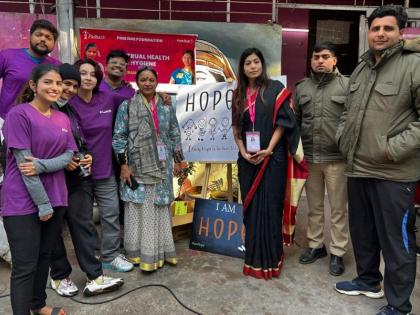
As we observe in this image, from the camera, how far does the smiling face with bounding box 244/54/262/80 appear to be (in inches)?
112

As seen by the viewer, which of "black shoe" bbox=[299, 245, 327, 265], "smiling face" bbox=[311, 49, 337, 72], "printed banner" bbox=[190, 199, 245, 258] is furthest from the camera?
"printed banner" bbox=[190, 199, 245, 258]

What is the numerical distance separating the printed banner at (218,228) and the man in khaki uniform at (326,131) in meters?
0.59

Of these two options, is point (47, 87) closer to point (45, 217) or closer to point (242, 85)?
point (45, 217)

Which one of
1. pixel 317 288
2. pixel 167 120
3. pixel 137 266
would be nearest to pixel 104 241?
pixel 137 266

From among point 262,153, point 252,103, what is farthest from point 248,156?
point 252,103

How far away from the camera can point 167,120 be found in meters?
3.06

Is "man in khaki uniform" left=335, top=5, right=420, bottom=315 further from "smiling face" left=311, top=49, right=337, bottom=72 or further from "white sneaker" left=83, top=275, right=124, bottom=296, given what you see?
"white sneaker" left=83, top=275, right=124, bottom=296

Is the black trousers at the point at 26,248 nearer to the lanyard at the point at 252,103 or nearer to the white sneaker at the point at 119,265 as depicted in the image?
the white sneaker at the point at 119,265

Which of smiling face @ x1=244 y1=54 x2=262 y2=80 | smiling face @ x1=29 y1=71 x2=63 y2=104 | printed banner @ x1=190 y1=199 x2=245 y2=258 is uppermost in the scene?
smiling face @ x1=244 y1=54 x2=262 y2=80

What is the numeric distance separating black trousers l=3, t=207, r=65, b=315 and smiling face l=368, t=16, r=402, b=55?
2090 millimetres

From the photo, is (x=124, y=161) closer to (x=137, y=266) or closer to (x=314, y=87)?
(x=137, y=266)

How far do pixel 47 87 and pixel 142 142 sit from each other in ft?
3.12

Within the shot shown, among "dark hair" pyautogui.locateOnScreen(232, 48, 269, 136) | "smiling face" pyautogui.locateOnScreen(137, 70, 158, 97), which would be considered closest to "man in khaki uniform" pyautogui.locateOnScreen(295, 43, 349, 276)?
"dark hair" pyautogui.locateOnScreen(232, 48, 269, 136)

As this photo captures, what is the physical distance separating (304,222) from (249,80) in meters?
1.88
